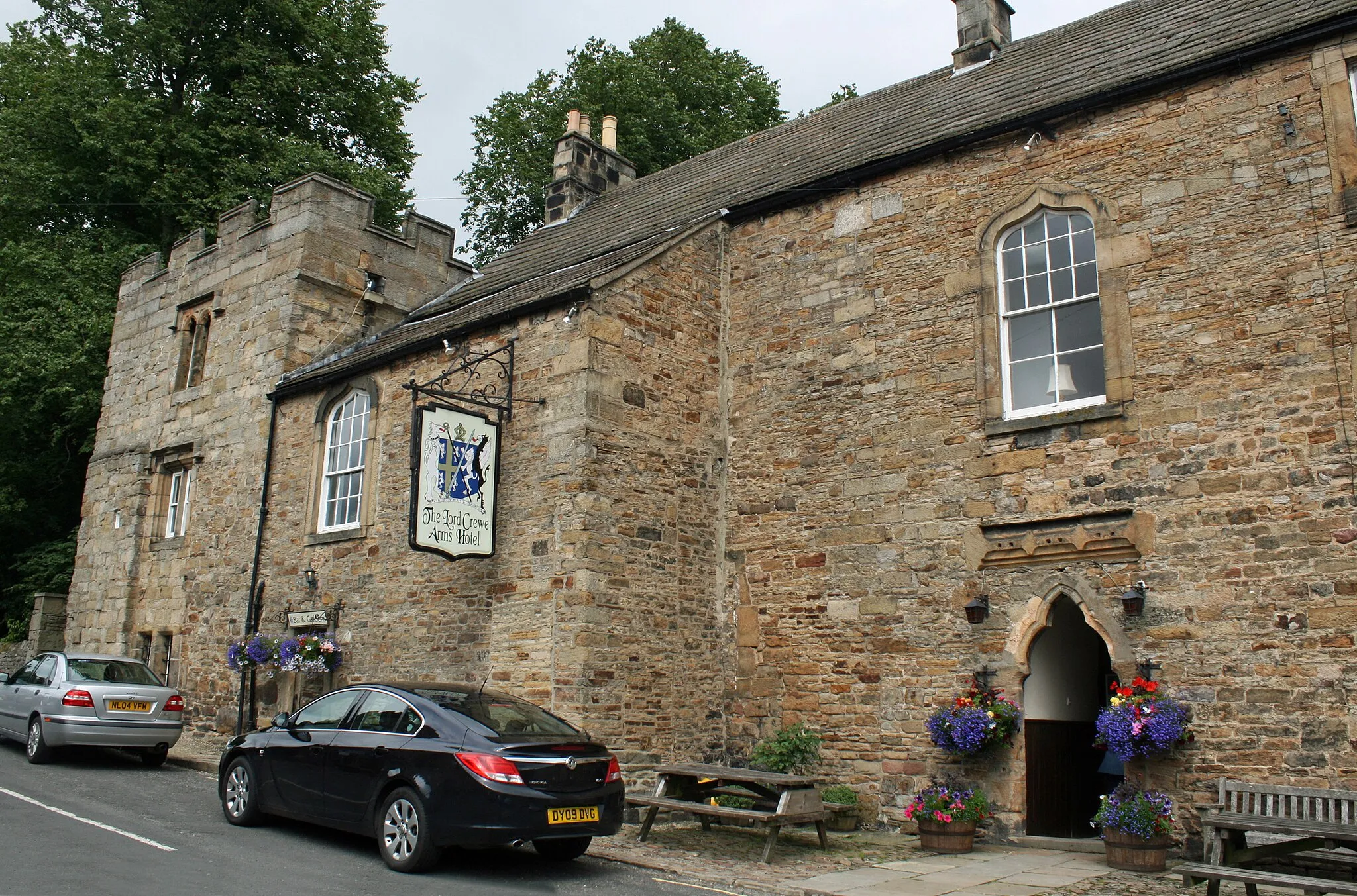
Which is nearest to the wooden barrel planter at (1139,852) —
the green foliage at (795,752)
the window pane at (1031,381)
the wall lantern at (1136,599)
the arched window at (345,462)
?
the wall lantern at (1136,599)

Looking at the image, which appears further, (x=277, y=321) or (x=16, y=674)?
(x=277, y=321)

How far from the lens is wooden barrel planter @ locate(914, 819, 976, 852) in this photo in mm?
9195

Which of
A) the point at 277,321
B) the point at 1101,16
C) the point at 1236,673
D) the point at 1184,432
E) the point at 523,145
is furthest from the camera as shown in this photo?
the point at 523,145

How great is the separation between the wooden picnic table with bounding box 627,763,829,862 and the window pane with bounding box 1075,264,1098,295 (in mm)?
5330

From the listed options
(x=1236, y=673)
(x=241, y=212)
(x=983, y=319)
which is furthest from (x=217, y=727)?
(x=1236, y=673)

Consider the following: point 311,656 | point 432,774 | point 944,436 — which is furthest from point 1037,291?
point 311,656

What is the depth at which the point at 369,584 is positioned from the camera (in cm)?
1421

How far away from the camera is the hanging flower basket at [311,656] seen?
1430 centimetres

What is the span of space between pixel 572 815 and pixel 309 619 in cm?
843

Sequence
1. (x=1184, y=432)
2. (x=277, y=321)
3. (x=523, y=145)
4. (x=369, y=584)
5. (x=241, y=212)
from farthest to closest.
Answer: (x=523, y=145) < (x=241, y=212) < (x=277, y=321) < (x=369, y=584) < (x=1184, y=432)

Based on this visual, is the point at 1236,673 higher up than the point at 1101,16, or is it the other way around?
the point at 1101,16

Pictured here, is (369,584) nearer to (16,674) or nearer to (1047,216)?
(16,674)

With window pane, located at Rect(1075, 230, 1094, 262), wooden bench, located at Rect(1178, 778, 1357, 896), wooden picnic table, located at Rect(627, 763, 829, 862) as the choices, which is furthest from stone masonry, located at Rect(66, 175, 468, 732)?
wooden bench, located at Rect(1178, 778, 1357, 896)

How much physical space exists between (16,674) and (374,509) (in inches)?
207
